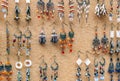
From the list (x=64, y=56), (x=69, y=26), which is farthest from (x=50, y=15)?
(x=64, y=56)

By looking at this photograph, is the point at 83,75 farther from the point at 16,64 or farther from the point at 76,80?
the point at 16,64

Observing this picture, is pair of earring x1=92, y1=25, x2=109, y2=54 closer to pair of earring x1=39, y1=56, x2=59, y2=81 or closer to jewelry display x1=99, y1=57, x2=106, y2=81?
jewelry display x1=99, y1=57, x2=106, y2=81

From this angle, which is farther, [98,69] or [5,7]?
[98,69]

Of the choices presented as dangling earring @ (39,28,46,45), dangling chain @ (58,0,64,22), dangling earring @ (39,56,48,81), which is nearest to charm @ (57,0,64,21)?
dangling chain @ (58,0,64,22)

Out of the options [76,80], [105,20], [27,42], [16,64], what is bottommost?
[76,80]

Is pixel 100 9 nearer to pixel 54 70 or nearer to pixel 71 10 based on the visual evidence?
pixel 71 10

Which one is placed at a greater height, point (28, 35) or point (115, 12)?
point (115, 12)

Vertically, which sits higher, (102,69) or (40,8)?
(40,8)

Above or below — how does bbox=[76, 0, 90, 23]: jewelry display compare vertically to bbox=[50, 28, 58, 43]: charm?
above

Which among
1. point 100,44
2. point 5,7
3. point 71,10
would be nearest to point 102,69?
point 100,44

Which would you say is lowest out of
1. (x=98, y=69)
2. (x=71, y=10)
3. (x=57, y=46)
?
(x=98, y=69)

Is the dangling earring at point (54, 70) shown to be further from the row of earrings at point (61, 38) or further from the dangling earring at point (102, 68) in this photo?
the dangling earring at point (102, 68)
